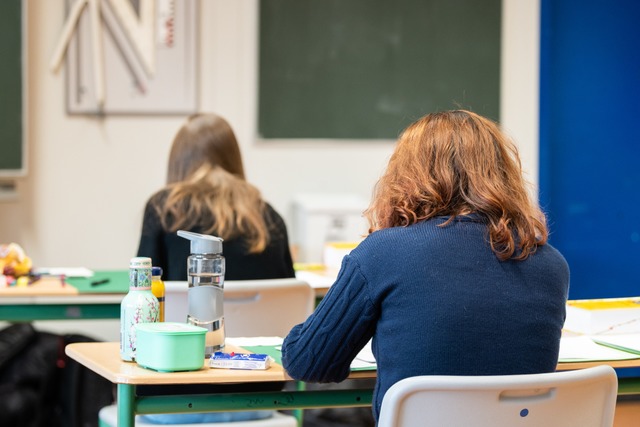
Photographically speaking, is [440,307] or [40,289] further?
[40,289]

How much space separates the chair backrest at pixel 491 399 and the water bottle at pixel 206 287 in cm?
59

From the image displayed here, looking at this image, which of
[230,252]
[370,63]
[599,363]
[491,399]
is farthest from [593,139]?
[491,399]

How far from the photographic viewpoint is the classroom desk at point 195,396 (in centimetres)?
181

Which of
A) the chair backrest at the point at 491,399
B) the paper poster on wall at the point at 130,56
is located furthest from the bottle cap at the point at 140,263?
the paper poster on wall at the point at 130,56

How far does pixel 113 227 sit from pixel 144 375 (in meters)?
3.26

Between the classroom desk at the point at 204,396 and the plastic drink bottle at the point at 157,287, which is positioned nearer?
the classroom desk at the point at 204,396

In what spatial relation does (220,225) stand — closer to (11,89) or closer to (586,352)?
(586,352)

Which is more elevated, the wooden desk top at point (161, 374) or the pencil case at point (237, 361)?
the pencil case at point (237, 361)

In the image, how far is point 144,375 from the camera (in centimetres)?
180

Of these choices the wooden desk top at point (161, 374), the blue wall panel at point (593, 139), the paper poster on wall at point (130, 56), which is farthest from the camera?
the blue wall panel at point (593, 139)

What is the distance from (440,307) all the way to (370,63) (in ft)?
12.1

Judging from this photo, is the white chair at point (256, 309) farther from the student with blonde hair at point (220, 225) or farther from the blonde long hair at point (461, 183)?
the blonde long hair at point (461, 183)

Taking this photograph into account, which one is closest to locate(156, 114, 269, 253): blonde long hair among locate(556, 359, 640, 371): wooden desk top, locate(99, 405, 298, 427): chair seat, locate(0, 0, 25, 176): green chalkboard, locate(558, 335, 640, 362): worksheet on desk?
locate(99, 405, 298, 427): chair seat

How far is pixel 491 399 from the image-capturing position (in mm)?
1502
